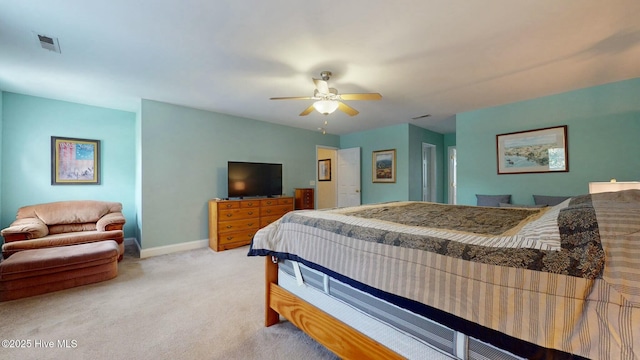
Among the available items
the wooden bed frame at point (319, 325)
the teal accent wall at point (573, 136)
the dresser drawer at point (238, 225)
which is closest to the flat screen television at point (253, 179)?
the dresser drawer at point (238, 225)

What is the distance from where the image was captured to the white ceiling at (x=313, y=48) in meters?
1.73

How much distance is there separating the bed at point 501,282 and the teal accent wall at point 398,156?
3865 mm

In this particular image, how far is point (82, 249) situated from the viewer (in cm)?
272

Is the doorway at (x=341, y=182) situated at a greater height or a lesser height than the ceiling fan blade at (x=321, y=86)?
lesser

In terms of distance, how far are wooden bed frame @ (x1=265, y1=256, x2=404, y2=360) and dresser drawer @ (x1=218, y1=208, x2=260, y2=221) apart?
2.46 meters

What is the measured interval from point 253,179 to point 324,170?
8.68 ft

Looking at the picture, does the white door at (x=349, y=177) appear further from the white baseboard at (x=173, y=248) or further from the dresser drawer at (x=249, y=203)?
the white baseboard at (x=173, y=248)

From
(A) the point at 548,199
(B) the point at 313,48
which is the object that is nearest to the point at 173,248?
(B) the point at 313,48

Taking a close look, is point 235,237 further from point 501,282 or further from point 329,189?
point 501,282

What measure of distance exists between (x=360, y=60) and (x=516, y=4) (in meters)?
1.23

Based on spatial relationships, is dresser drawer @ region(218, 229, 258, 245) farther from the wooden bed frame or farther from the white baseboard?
the wooden bed frame

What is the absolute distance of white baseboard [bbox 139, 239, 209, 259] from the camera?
3639 mm

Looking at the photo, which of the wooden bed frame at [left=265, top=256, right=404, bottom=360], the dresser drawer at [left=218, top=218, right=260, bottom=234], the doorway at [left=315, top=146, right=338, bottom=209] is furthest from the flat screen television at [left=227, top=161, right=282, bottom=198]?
the wooden bed frame at [left=265, top=256, right=404, bottom=360]

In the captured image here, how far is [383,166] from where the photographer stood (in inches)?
220
